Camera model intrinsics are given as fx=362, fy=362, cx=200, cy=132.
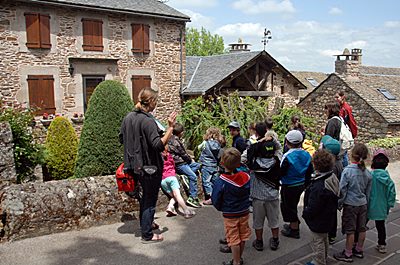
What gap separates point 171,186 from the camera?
5.65 m

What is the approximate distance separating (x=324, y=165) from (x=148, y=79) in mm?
13080

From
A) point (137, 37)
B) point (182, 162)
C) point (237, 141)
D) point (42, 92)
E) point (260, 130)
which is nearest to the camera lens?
point (260, 130)

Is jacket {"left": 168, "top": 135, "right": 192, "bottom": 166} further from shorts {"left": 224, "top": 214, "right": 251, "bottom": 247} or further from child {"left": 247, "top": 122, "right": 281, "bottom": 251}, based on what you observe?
shorts {"left": 224, "top": 214, "right": 251, "bottom": 247}

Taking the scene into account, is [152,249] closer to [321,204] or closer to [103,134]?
[321,204]

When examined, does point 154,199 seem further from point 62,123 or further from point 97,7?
point 97,7

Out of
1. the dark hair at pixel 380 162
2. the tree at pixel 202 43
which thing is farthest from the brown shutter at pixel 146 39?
the tree at pixel 202 43

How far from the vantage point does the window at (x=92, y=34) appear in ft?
47.0

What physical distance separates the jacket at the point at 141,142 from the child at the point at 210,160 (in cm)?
187

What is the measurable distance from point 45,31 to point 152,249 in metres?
11.6

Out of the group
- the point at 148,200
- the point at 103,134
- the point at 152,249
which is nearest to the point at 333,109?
the point at 148,200

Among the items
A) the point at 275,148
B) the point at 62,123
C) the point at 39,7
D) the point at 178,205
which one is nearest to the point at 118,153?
the point at 178,205

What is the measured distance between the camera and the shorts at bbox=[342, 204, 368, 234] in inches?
164

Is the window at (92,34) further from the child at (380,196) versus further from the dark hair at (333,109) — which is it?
the child at (380,196)

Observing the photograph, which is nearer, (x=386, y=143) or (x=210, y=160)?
(x=210, y=160)
